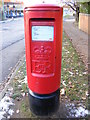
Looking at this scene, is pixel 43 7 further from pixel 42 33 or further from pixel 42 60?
pixel 42 60

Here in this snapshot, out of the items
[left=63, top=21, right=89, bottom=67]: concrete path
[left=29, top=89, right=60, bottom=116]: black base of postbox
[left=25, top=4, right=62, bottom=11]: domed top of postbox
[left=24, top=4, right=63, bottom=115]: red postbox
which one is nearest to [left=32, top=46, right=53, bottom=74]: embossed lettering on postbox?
[left=24, top=4, right=63, bottom=115]: red postbox

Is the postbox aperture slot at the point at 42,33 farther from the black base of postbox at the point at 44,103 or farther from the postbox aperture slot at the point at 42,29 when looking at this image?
the black base of postbox at the point at 44,103

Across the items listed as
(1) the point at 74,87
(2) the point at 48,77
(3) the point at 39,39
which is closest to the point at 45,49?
(3) the point at 39,39

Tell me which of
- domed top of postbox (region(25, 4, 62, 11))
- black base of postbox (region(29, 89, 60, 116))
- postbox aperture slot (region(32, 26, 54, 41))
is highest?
domed top of postbox (region(25, 4, 62, 11))

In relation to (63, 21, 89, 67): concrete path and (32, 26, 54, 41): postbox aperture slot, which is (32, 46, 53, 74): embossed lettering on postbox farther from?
(63, 21, 89, 67): concrete path

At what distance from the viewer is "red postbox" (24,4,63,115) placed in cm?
229

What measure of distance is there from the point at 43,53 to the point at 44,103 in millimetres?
776

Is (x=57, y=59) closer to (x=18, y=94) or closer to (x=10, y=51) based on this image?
(x=18, y=94)

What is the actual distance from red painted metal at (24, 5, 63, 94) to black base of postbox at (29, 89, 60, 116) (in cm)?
8

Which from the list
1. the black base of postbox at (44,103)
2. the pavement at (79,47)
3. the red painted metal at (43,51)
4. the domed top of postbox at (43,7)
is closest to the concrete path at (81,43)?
the pavement at (79,47)

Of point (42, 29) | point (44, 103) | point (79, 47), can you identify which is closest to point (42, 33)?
point (42, 29)

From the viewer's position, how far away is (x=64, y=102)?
321 centimetres

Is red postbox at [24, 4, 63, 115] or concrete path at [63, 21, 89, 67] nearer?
red postbox at [24, 4, 63, 115]

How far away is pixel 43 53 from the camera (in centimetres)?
241
